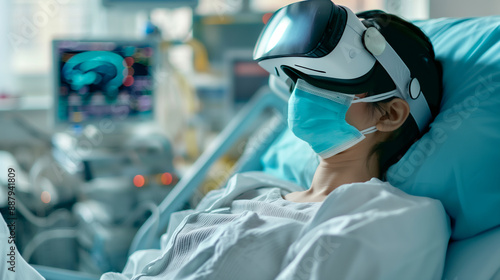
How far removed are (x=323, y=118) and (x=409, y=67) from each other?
20 centimetres

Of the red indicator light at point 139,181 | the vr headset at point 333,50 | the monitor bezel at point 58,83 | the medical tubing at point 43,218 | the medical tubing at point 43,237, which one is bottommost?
the medical tubing at point 43,237

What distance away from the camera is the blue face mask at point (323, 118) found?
1035 millimetres

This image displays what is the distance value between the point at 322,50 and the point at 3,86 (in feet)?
8.50

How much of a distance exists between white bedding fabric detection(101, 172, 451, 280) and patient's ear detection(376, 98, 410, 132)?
124 mm

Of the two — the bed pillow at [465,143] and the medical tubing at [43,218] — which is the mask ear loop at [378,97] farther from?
the medical tubing at [43,218]

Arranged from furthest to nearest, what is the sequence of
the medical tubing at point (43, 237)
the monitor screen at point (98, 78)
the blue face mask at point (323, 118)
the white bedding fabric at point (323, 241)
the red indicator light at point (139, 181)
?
1. the medical tubing at point (43, 237)
2. the monitor screen at point (98, 78)
3. the red indicator light at point (139, 181)
4. the blue face mask at point (323, 118)
5. the white bedding fabric at point (323, 241)

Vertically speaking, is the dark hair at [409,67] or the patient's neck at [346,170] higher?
the dark hair at [409,67]

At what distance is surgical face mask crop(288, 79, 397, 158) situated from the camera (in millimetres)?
1035

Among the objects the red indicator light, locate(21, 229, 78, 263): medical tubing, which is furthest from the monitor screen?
locate(21, 229, 78, 263): medical tubing

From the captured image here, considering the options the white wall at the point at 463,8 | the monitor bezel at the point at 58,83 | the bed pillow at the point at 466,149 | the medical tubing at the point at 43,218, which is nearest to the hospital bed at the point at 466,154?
the bed pillow at the point at 466,149

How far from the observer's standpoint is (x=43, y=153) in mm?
2697

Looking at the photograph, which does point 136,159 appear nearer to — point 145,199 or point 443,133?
point 145,199

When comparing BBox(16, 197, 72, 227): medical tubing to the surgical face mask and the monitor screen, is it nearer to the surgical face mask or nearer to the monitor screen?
the monitor screen

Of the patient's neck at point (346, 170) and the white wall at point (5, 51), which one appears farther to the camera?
the white wall at point (5, 51)
